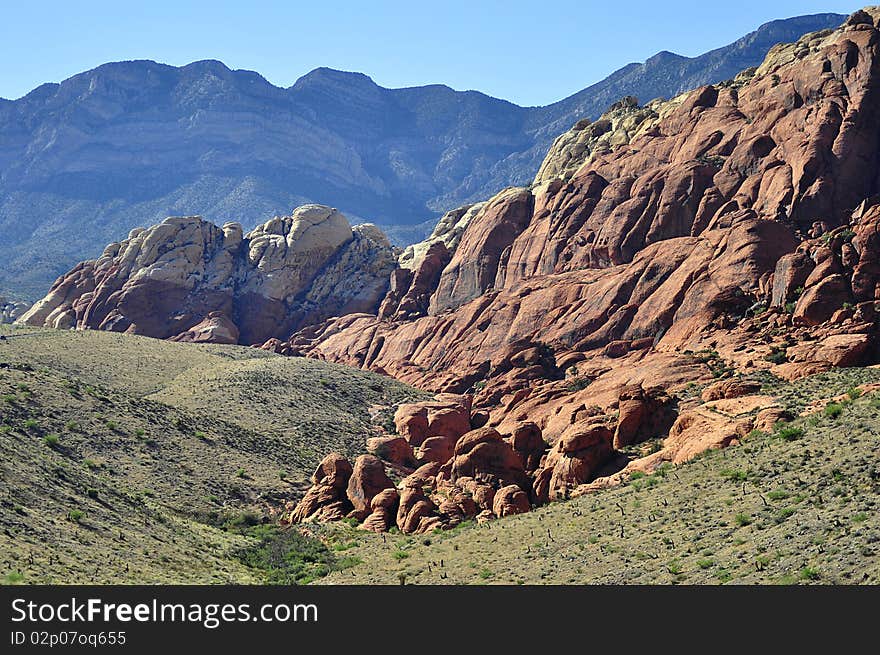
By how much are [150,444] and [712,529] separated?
4435cm

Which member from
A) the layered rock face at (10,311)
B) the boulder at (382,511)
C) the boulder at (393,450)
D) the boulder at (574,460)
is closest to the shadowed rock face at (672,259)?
the boulder at (574,460)

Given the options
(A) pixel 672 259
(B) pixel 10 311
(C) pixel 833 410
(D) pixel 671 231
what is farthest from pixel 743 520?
(B) pixel 10 311

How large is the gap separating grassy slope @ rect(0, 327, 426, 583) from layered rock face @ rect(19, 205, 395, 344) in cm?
1823

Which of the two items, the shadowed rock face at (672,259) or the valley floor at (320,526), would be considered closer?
the valley floor at (320,526)

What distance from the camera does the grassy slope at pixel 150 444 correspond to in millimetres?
49719

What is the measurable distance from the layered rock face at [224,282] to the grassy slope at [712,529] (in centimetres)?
7904

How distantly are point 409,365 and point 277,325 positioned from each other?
32.1 metres

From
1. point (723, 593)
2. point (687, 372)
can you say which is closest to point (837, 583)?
point (723, 593)

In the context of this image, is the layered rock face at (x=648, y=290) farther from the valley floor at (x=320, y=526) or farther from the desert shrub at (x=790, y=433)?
the valley floor at (x=320, y=526)

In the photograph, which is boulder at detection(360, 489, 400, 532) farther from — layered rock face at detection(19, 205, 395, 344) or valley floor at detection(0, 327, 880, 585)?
layered rock face at detection(19, 205, 395, 344)

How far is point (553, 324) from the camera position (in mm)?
93688

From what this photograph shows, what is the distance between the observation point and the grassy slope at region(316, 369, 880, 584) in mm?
36562

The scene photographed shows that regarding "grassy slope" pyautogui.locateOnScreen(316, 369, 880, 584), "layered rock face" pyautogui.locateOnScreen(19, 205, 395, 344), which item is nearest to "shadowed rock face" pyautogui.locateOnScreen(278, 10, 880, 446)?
"grassy slope" pyautogui.locateOnScreen(316, 369, 880, 584)

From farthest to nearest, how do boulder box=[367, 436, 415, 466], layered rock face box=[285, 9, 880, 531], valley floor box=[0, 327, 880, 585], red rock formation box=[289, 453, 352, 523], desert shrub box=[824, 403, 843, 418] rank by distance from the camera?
boulder box=[367, 436, 415, 466] → red rock formation box=[289, 453, 352, 523] → layered rock face box=[285, 9, 880, 531] → desert shrub box=[824, 403, 843, 418] → valley floor box=[0, 327, 880, 585]
